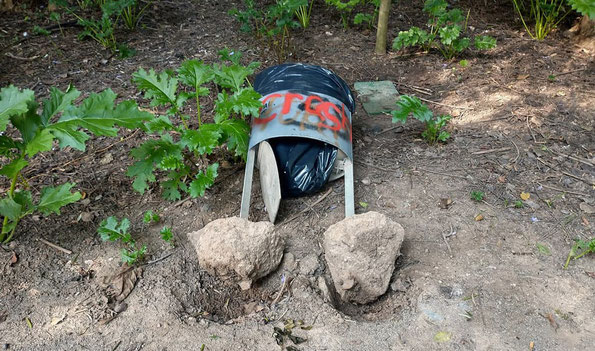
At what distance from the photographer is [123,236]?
2752mm

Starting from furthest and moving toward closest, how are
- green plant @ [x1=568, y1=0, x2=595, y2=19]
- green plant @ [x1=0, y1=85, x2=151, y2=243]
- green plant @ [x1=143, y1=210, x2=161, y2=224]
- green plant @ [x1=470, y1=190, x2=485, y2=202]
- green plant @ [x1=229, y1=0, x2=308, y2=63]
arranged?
1. green plant @ [x1=229, y1=0, x2=308, y2=63]
2. green plant @ [x1=568, y1=0, x2=595, y2=19]
3. green plant @ [x1=470, y1=190, x2=485, y2=202]
4. green plant @ [x1=143, y1=210, x2=161, y2=224]
5. green plant @ [x1=0, y1=85, x2=151, y2=243]

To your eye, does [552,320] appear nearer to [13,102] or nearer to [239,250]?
[239,250]

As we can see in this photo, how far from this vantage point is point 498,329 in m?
2.37

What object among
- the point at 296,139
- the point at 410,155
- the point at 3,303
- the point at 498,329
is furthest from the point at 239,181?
the point at 498,329

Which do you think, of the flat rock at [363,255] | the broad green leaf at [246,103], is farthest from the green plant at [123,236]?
the flat rock at [363,255]

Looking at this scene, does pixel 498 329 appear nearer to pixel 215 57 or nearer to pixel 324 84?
pixel 324 84

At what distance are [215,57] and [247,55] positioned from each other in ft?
1.01

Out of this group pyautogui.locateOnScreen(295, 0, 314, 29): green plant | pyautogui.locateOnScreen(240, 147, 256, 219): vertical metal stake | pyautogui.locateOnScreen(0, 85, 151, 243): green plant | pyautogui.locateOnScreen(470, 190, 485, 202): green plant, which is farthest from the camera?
pyautogui.locateOnScreen(295, 0, 314, 29): green plant

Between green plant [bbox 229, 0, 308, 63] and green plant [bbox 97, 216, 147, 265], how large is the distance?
2.43 meters

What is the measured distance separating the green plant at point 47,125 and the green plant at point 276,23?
214 cm

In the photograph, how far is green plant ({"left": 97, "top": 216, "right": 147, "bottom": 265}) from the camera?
2711mm

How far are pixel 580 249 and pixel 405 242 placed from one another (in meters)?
0.96

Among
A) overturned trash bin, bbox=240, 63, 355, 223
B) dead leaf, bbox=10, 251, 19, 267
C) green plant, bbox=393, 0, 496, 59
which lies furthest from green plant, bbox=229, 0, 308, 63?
dead leaf, bbox=10, 251, 19, 267

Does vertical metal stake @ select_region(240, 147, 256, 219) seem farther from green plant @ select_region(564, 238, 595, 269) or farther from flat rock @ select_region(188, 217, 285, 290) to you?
green plant @ select_region(564, 238, 595, 269)
